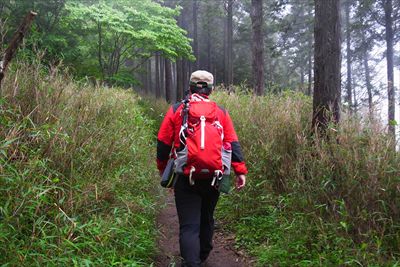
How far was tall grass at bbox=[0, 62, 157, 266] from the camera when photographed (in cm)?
269

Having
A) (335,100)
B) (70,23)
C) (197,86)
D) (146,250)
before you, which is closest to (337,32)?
(335,100)

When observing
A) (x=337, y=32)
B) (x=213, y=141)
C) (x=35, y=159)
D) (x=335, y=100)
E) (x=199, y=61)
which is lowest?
(x=35, y=159)

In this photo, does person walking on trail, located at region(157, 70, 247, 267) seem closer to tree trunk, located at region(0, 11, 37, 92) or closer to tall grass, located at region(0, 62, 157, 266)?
tall grass, located at region(0, 62, 157, 266)

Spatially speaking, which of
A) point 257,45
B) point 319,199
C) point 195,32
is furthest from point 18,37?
point 195,32

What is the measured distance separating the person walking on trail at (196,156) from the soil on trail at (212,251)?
1.95ft

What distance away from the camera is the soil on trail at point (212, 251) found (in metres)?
3.67

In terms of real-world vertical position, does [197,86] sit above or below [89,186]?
above

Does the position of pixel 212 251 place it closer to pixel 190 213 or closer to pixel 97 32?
pixel 190 213

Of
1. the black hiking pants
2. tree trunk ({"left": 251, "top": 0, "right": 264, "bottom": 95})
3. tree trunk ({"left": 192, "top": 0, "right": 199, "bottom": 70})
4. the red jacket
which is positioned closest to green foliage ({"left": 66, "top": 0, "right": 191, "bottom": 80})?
tree trunk ({"left": 251, "top": 0, "right": 264, "bottom": 95})

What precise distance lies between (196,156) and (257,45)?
28.1 ft

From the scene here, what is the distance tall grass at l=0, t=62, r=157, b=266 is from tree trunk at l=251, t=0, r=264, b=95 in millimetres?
6091

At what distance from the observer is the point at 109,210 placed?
375 centimetres

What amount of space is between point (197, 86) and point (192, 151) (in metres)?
0.72

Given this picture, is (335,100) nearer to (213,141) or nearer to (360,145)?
(360,145)
